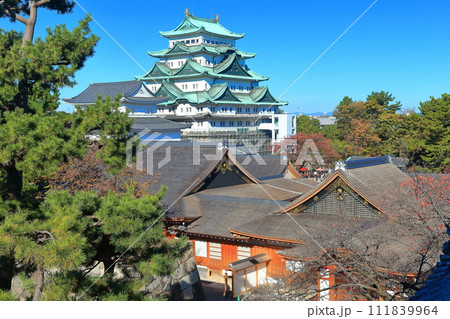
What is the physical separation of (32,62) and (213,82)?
144ft

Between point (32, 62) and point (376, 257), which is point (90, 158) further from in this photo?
point (376, 257)

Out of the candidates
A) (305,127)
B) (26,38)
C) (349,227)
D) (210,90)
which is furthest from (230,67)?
(26,38)

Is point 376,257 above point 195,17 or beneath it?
beneath

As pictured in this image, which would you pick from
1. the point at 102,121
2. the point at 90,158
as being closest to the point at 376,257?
the point at 102,121

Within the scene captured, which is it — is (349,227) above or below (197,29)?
below

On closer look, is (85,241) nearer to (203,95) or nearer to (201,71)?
(203,95)

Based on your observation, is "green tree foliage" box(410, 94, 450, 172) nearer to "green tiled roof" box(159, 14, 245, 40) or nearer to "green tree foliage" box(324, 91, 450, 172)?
"green tree foliage" box(324, 91, 450, 172)

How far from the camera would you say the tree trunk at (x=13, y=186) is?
8.04 metres

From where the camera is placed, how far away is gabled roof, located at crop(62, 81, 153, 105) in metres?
41.9

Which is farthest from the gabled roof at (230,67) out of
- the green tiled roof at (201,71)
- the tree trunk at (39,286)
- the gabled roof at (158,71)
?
the tree trunk at (39,286)

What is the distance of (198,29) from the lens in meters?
51.6

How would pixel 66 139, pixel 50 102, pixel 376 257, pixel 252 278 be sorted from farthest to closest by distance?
pixel 252 278 < pixel 376 257 < pixel 50 102 < pixel 66 139

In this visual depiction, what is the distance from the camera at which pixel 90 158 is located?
47.8ft

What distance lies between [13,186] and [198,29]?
152 feet
